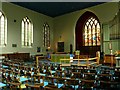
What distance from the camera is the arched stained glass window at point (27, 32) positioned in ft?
69.8

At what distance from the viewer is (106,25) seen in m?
17.8

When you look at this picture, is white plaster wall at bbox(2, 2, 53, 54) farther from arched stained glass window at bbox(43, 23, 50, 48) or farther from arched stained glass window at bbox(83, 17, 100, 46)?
arched stained glass window at bbox(83, 17, 100, 46)

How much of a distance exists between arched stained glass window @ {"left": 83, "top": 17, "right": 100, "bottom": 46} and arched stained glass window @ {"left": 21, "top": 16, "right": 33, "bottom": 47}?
6552mm

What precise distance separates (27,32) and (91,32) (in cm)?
762

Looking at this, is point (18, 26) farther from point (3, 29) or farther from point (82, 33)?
point (82, 33)

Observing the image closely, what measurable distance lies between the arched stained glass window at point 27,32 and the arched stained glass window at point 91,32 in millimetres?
6552

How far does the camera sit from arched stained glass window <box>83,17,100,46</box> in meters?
21.5

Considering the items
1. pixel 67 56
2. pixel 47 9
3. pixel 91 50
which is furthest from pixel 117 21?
pixel 47 9

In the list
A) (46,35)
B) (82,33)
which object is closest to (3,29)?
(46,35)

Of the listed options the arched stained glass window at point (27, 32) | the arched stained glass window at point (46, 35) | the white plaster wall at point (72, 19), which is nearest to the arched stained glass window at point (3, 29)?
the arched stained glass window at point (27, 32)

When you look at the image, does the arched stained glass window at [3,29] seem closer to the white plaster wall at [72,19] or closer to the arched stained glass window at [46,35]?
the arched stained glass window at [46,35]

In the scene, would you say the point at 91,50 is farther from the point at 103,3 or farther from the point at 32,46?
the point at 32,46

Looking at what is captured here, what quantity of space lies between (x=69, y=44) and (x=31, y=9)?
20.8ft

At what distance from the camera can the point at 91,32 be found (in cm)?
2227
